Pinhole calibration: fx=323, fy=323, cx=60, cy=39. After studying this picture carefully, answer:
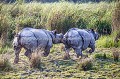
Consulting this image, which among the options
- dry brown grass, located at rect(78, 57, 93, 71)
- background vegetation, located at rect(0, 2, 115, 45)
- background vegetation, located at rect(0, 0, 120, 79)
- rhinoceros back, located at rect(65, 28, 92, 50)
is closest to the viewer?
background vegetation, located at rect(0, 0, 120, 79)

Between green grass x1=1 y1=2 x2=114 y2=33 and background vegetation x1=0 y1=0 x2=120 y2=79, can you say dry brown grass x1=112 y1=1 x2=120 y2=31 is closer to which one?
background vegetation x1=0 y1=0 x2=120 y2=79

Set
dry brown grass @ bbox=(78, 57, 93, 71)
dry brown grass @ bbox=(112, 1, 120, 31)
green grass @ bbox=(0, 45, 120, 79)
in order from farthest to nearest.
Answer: dry brown grass @ bbox=(112, 1, 120, 31) < dry brown grass @ bbox=(78, 57, 93, 71) < green grass @ bbox=(0, 45, 120, 79)

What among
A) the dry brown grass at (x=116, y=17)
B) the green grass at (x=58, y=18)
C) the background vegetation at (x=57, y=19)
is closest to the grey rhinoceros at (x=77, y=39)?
the dry brown grass at (x=116, y=17)

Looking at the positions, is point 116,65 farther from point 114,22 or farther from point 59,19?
point 59,19

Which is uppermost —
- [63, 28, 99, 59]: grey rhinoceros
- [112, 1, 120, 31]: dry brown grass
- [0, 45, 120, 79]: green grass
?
[112, 1, 120, 31]: dry brown grass

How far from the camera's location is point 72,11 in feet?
44.3

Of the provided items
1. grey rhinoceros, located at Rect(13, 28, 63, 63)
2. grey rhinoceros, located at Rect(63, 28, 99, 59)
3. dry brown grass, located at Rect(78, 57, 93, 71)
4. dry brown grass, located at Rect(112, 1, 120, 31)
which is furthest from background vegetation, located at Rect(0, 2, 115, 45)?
dry brown grass, located at Rect(78, 57, 93, 71)

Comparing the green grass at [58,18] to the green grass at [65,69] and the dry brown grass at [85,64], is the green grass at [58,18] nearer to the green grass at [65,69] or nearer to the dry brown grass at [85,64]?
the green grass at [65,69]

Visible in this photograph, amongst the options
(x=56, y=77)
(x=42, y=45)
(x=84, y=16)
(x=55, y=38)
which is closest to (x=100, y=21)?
(x=84, y=16)

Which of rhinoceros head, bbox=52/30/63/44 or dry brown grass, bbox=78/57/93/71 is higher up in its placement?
rhinoceros head, bbox=52/30/63/44

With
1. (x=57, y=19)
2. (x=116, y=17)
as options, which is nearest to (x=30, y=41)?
(x=116, y=17)

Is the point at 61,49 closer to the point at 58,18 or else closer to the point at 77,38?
the point at 77,38

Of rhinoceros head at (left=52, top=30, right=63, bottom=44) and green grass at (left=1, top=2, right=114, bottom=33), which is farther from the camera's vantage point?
green grass at (left=1, top=2, right=114, bottom=33)

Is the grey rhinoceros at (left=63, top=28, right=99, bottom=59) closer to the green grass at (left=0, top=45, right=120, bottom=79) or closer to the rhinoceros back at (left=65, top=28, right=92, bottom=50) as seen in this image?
the rhinoceros back at (left=65, top=28, right=92, bottom=50)
